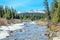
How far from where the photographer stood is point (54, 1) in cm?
8431

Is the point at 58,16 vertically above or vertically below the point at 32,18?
above

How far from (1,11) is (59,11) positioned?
54.7 meters

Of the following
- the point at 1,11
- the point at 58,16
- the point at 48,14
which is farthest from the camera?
the point at 1,11

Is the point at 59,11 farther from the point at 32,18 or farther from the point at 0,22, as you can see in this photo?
the point at 32,18

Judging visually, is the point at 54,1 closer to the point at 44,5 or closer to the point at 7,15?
the point at 44,5

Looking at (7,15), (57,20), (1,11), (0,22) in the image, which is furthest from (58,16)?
(1,11)

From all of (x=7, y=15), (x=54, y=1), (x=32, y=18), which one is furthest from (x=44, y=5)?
(x=32, y=18)

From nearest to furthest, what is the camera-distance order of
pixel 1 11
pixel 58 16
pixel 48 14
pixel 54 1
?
1. pixel 58 16
2. pixel 54 1
3. pixel 48 14
4. pixel 1 11

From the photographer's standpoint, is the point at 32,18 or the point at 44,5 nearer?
the point at 44,5

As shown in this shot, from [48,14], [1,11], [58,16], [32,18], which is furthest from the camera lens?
[32,18]

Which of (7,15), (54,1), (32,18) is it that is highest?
(54,1)

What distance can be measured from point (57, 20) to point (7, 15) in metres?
46.1

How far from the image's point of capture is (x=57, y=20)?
56.4m

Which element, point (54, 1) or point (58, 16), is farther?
point (54, 1)
